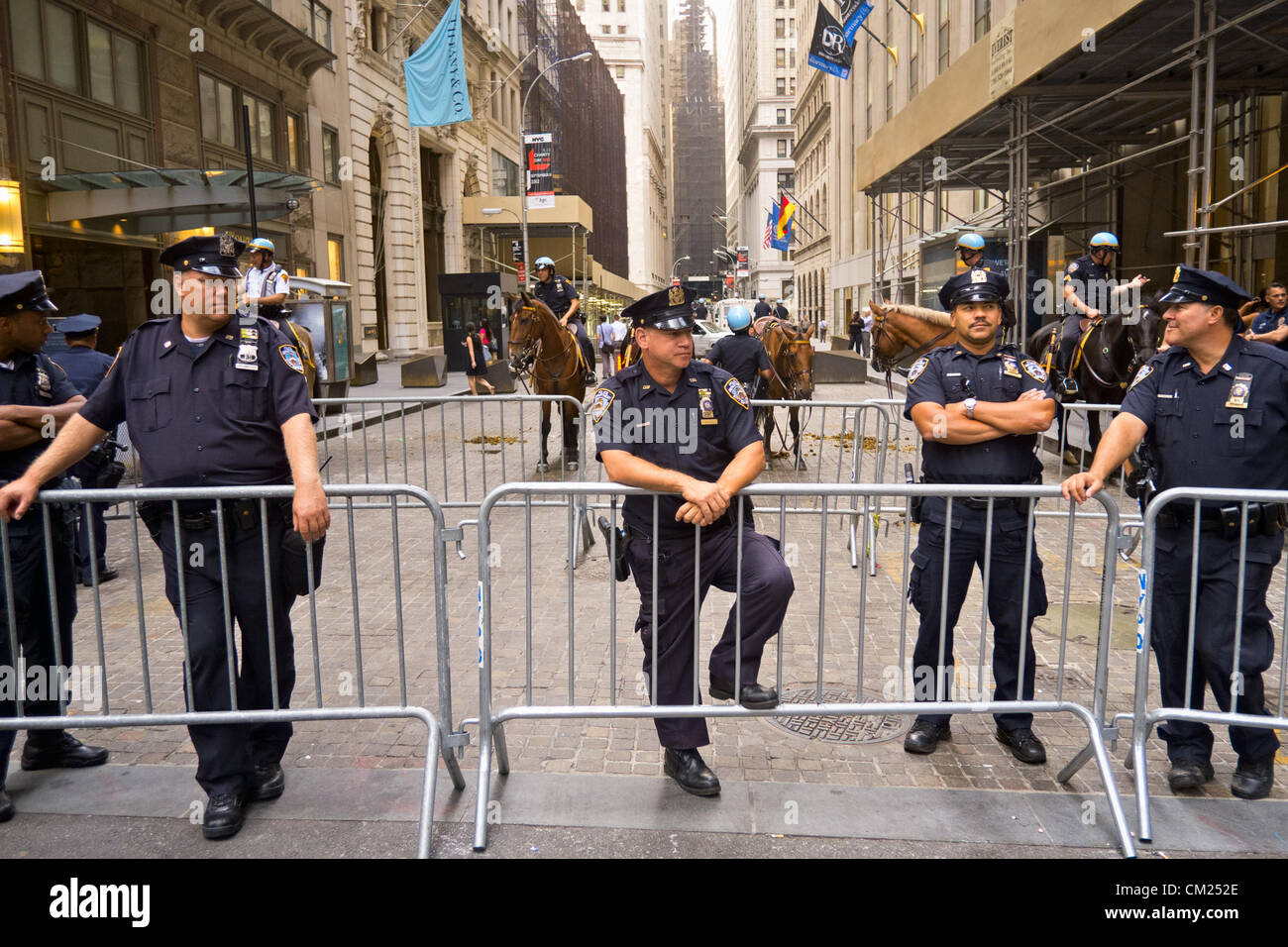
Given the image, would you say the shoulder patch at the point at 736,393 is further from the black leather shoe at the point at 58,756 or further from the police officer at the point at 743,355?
the police officer at the point at 743,355

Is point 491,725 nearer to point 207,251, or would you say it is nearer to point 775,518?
point 207,251

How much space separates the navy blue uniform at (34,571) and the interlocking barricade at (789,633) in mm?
1898

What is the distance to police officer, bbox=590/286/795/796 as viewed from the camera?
4129 millimetres

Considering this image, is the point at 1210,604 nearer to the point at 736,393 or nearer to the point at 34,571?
the point at 736,393

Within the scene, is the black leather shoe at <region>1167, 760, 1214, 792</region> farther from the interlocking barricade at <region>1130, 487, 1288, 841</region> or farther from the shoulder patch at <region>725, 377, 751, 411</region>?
the shoulder patch at <region>725, 377, 751, 411</region>

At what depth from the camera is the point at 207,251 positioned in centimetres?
394

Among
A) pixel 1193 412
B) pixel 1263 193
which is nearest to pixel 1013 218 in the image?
pixel 1263 193

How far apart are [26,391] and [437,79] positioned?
24914 millimetres

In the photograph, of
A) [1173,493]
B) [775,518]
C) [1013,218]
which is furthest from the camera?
[1013,218]

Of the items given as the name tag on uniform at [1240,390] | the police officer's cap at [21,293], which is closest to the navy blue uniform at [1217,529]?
the name tag on uniform at [1240,390]

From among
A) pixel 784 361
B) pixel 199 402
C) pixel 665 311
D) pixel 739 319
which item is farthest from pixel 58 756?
pixel 784 361

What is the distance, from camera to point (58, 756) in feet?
14.8

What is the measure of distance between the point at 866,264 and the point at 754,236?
251 feet

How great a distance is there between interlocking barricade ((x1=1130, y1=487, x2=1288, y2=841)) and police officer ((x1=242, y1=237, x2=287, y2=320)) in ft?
29.4
